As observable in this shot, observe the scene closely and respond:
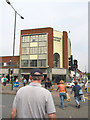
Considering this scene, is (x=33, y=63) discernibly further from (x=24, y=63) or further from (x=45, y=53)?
(x=45, y=53)

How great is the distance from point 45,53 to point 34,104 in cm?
3693

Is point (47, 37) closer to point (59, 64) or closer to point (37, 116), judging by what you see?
point (59, 64)

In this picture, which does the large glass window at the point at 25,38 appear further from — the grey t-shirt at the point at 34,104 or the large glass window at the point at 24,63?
the grey t-shirt at the point at 34,104

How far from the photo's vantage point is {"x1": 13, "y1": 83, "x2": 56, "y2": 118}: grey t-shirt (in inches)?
84.4

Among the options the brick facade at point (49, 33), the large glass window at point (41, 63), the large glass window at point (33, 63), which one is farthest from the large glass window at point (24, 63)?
the brick facade at point (49, 33)

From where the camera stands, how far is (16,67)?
42.5m

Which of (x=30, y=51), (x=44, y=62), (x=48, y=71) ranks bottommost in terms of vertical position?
(x=48, y=71)

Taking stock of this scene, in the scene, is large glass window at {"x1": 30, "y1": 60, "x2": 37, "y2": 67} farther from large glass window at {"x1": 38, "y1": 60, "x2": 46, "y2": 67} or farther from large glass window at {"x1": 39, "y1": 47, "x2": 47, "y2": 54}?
large glass window at {"x1": 39, "y1": 47, "x2": 47, "y2": 54}

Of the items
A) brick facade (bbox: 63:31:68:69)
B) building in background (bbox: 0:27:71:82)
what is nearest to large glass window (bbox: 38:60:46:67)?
building in background (bbox: 0:27:71:82)

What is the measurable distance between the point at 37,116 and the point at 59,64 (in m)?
38.5

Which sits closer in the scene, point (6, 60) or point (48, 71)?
point (48, 71)

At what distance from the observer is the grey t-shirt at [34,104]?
2.14m

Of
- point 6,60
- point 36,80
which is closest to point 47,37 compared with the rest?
point 6,60

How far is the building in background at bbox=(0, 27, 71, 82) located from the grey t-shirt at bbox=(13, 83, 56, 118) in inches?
1399
